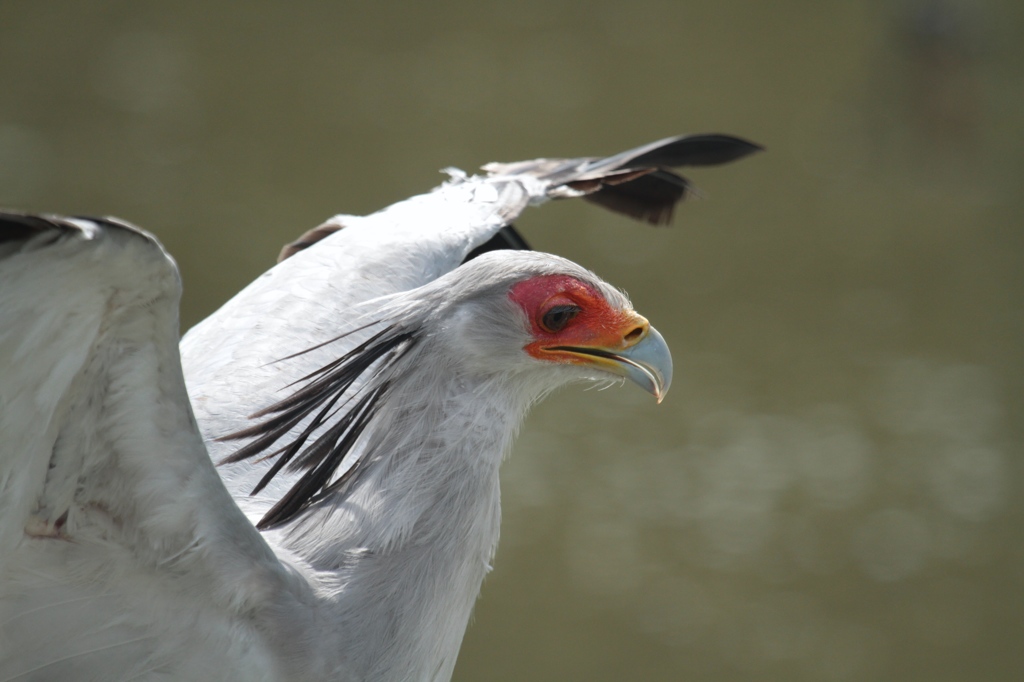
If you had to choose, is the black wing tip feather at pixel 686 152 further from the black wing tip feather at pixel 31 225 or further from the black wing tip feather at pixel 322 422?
the black wing tip feather at pixel 31 225

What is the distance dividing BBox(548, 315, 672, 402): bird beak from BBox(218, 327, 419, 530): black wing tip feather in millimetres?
315

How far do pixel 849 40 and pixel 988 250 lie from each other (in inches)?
91.5

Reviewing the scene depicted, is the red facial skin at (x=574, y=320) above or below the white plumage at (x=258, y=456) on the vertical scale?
above

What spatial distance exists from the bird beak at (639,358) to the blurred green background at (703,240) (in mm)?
2413

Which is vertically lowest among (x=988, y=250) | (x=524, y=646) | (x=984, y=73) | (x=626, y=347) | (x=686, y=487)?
(x=524, y=646)

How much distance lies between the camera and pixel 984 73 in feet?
25.9

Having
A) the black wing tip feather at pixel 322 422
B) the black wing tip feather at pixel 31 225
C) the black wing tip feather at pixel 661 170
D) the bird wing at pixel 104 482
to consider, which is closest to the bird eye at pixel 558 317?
the black wing tip feather at pixel 322 422

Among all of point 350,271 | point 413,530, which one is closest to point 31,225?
point 413,530

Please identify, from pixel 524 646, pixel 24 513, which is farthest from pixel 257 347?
pixel 524 646

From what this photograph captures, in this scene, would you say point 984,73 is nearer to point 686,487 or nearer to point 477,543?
point 686,487

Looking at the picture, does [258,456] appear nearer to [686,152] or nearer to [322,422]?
[322,422]

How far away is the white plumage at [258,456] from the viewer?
1.55 meters

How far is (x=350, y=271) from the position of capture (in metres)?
2.84

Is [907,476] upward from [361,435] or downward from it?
downward
